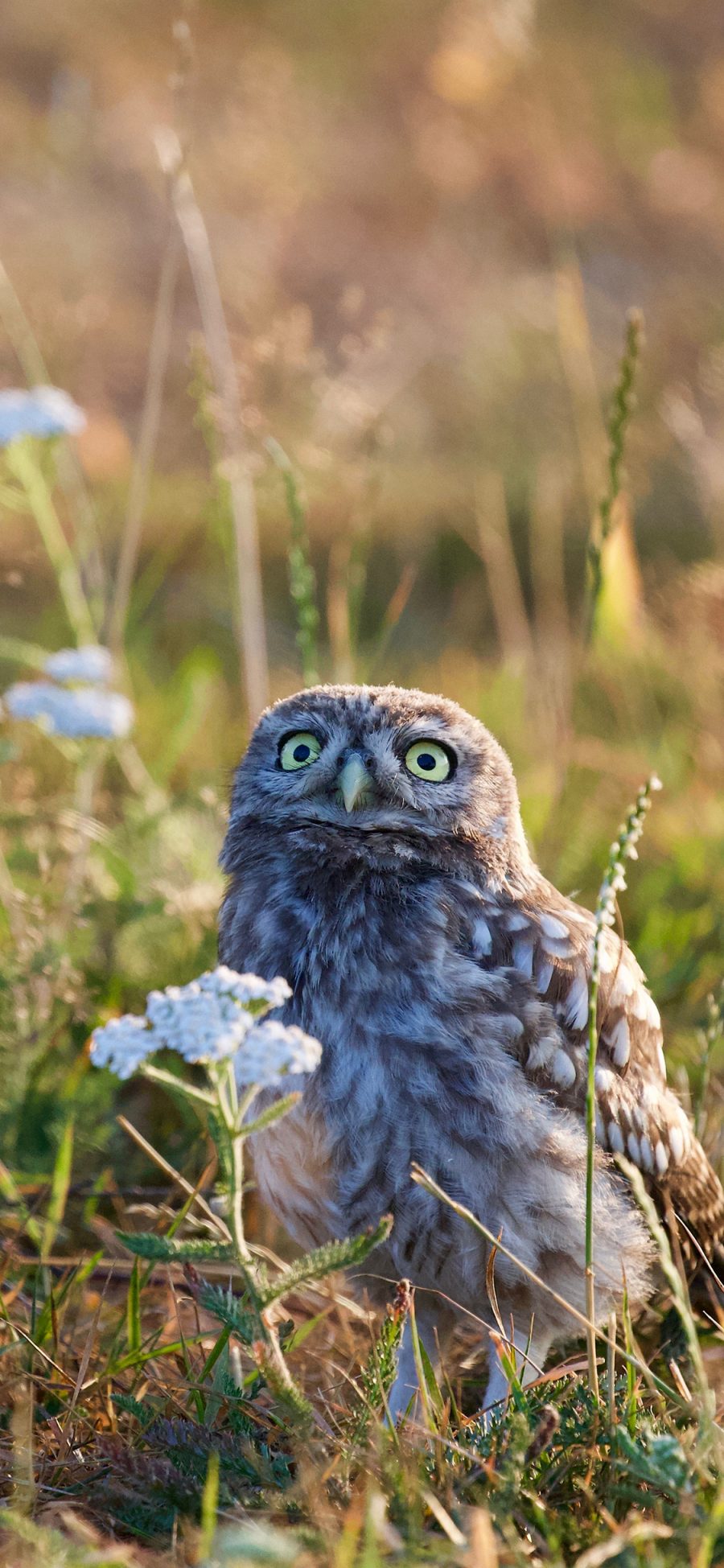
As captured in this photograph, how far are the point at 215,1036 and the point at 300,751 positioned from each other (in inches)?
35.1

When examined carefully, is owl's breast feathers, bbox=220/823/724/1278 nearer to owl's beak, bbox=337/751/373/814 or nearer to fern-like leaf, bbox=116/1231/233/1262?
owl's beak, bbox=337/751/373/814

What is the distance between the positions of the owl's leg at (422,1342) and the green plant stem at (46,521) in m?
1.73

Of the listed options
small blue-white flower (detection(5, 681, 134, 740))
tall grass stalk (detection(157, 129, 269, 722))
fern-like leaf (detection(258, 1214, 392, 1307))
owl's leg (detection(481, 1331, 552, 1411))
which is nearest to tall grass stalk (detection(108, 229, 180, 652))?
tall grass stalk (detection(157, 129, 269, 722))

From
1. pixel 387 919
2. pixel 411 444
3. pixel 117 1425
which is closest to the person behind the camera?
pixel 117 1425


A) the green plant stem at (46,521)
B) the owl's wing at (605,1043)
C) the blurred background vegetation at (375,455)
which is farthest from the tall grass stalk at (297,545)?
the owl's wing at (605,1043)

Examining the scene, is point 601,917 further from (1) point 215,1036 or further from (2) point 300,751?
(2) point 300,751

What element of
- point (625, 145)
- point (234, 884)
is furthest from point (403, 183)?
point (234, 884)

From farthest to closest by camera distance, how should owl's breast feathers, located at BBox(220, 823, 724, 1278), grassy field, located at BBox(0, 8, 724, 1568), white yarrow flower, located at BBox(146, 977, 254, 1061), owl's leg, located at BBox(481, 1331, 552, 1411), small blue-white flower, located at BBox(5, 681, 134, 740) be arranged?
small blue-white flower, located at BBox(5, 681, 134, 740), owl's leg, located at BBox(481, 1331, 552, 1411), owl's breast feathers, located at BBox(220, 823, 724, 1278), grassy field, located at BBox(0, 8, 724, 1568), white yarrow flower, located at BBox(146, 977, 254, 1061)

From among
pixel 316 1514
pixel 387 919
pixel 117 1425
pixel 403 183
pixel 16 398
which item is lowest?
pixel 117 1425

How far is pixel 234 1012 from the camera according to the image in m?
1.29

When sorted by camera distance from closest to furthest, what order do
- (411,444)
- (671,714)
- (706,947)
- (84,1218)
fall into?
(84,1218), (706,947), (671,714), (411,444)

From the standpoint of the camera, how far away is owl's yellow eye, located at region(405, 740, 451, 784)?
6.77 ft

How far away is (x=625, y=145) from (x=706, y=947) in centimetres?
1143

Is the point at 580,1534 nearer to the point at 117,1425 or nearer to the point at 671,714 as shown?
the point at 117,1425
